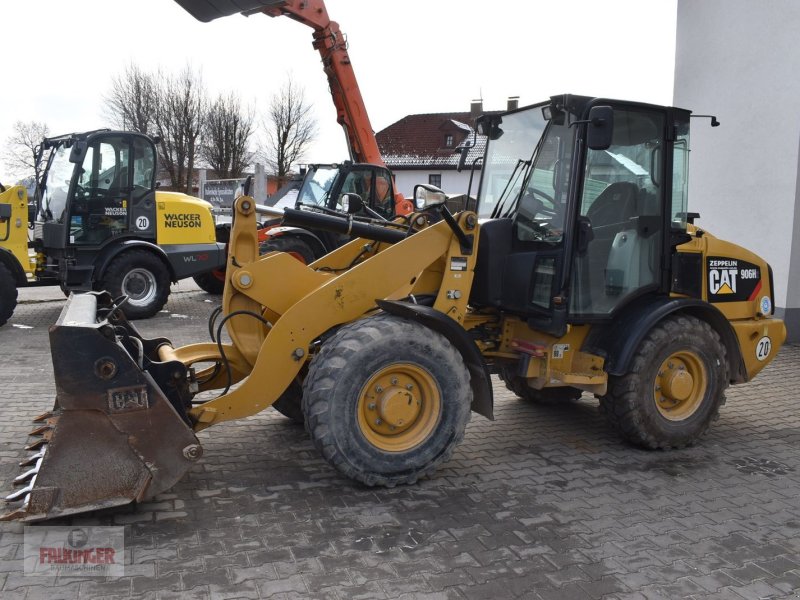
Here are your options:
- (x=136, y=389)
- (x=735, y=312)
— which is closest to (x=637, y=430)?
(x=735, y=312)

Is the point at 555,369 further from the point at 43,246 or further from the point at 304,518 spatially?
the point at 43,246

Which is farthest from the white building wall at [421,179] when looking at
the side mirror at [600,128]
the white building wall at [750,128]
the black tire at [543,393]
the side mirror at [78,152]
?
the side mirror at [600,128]

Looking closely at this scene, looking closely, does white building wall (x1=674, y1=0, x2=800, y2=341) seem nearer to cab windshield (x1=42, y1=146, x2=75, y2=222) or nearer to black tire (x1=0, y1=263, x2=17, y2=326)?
cab windshield (x1=42, y1=146, x2=75, y2=222)

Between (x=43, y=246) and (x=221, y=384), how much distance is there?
713cm

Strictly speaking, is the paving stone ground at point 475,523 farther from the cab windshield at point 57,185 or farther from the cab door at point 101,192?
the cab windshield at point 57,185

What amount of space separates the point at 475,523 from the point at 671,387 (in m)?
1.99

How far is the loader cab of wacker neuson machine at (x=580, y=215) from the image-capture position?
15.8 ft

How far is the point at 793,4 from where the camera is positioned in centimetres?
889

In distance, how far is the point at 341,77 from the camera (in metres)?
14.0

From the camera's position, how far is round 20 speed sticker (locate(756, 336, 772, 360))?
5.68 m

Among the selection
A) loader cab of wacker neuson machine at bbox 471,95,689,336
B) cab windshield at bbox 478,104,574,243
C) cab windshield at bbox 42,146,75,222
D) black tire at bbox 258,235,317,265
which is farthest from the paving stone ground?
black tire at bbox 258,235,317,265

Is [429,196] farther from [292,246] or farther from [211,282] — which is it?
[211,282]

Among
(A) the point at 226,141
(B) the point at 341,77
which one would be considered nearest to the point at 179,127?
(A) the point at 226,141

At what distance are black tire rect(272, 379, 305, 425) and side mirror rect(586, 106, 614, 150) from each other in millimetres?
2661
